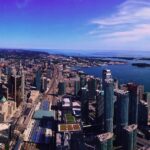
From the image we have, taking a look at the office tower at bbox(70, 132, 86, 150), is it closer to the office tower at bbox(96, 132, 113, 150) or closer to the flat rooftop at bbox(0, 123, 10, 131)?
the office tower at bbox(96, 132, 113, 150)

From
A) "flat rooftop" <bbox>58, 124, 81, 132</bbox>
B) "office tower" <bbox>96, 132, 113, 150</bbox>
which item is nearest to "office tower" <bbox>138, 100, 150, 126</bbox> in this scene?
"flat rooftop" <bbox>58, 124, 81, 132</bbox>

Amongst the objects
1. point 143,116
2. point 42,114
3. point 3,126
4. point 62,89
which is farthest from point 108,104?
point 62,89

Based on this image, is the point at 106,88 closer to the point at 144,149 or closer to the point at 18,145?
the point at 144,149

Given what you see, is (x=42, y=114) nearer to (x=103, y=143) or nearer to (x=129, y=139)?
(x=129, y=139)

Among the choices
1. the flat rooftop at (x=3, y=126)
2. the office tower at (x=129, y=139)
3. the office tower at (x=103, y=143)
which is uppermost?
the office tower at (x=103, y=143)

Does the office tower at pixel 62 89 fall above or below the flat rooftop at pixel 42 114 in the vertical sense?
above

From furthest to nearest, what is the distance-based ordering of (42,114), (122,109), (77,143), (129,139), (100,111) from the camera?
1. (42,114)
2. (100,111)
3. (122,109)
4. (129,139)
5. (77,143)

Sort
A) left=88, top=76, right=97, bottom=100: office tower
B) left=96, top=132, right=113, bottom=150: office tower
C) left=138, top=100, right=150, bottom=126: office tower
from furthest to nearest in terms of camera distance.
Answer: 1. left=88, top=76, right=97, bottom=100: office tower
2. left=138, top=100, right=150, bottom=126: office tower
3. left=96, top=132, right=113, bottom=150: office tower

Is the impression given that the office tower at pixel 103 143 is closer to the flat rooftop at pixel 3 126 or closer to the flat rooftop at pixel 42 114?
the flat rooftop at pixel 3 126

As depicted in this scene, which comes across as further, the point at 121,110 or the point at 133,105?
the point at 133,105

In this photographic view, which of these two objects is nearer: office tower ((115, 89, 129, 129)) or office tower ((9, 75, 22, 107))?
office tower ((115, 89, 129, 129))

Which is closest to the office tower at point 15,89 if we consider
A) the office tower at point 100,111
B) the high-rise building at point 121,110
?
the office tower at point 100,111
